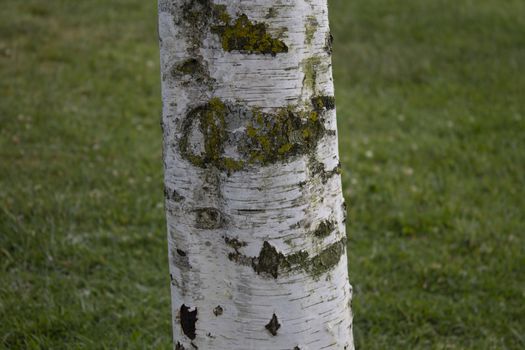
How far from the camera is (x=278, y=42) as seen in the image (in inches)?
74.5

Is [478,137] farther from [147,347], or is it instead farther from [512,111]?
[147,347]

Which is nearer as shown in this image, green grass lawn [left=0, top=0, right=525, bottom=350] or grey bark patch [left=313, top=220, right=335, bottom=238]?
grey bark patch [left=313, top=220, right=335, bottom=238]

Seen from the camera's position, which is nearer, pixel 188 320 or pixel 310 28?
pixel 310 28

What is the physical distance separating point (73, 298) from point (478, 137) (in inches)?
174

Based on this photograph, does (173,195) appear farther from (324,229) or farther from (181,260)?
(324,229)

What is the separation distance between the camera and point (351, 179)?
5523 millimetres

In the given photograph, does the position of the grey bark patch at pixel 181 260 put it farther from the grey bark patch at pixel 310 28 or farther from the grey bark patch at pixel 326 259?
the grey bark patch at pixel 310 28

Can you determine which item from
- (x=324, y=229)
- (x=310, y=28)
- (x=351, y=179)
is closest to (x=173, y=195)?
(x=324, y=229)

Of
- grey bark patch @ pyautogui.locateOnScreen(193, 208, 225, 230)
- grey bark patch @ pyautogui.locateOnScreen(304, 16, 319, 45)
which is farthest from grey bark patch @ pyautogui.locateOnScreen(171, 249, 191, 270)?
grey bark patch @ pyautogui.locateOnScreen(304, 16, 319, 45)

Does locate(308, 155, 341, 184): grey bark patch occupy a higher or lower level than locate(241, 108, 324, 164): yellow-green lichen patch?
lower

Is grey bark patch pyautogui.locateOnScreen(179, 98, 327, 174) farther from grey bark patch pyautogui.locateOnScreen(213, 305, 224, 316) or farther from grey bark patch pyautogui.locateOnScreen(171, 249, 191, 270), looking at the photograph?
grey bark patch pyautogui.locateOnScreen(213, 305, 224, 316)

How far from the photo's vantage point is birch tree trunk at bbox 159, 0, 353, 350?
6.23 ft

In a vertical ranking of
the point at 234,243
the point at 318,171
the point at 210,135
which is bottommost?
the point at 234,243

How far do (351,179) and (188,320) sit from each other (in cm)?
359
